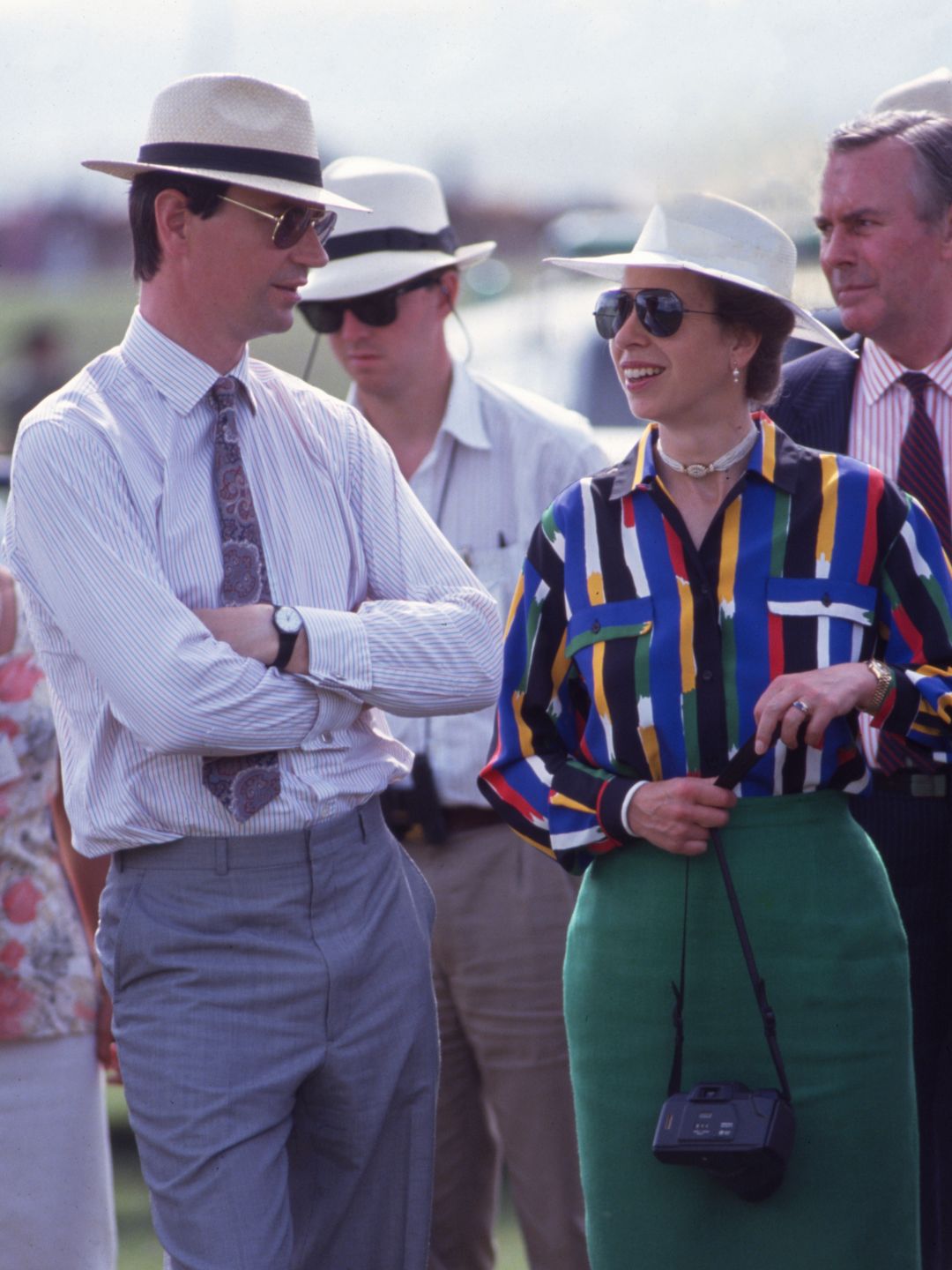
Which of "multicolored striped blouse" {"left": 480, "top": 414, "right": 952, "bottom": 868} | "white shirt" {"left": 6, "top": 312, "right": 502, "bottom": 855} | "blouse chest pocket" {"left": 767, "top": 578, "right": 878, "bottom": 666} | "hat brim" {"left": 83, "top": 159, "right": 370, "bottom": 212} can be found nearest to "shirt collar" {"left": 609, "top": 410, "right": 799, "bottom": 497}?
"multicolored striped blouse" {"left": 480, "top": 414, "right": 952, "bottom": 868}

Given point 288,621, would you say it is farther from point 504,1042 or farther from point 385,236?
point 385,236

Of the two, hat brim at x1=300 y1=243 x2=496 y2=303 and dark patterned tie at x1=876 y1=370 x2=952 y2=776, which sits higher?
hat brim at x1=300 y1=243 x2=496 y2=303

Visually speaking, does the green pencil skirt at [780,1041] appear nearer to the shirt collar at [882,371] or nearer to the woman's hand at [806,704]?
the woman's hand at [806,704]

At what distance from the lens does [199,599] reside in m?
2.78

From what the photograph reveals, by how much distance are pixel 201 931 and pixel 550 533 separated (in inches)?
33.8

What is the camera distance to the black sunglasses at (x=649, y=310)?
9.51 ft

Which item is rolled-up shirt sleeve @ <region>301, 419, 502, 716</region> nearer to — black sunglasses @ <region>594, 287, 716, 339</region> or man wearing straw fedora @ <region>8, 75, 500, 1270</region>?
man wearing straw fedora @ <region>8, 75, 500, 1270</region>

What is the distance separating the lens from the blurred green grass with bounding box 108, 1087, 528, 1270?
468cm

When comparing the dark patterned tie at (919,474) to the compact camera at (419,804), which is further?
the compact camera at (419,804)

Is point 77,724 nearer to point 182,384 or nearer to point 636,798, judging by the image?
point 182,384

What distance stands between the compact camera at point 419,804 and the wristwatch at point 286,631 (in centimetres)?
108

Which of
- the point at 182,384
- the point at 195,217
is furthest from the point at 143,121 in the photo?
the point at 182,384

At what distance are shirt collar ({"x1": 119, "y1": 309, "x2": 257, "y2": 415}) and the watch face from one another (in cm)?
38

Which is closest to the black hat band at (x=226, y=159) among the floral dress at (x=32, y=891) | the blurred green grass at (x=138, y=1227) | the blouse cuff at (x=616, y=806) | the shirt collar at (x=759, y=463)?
the shirt collar at (x=759, y=463)
